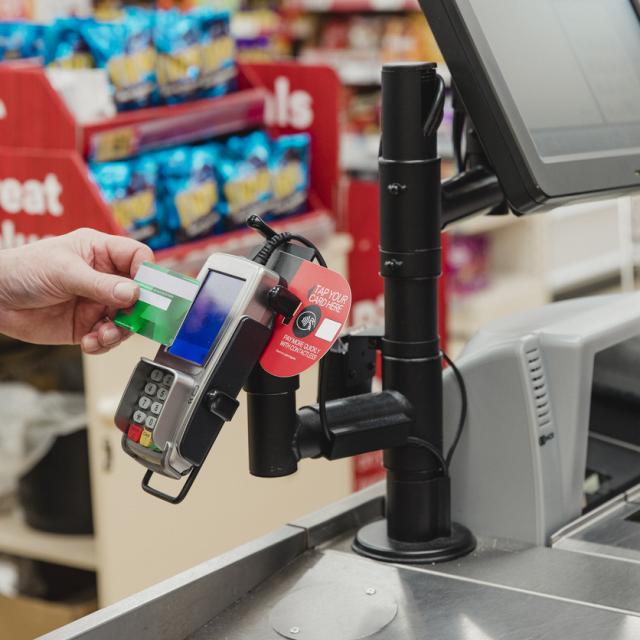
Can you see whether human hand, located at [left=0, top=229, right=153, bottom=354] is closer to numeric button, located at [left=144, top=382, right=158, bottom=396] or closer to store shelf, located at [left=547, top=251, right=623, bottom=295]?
numeric button, located at [left=144, top=382, right=158, bottom=396]

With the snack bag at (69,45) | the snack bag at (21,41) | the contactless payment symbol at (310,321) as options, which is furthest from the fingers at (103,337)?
the snack bag at (21,41)

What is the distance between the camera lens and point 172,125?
2.72m

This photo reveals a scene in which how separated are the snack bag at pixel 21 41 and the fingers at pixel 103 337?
1889 mm

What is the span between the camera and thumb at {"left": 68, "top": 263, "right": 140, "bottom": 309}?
3.37 feet

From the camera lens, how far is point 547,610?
1.05m

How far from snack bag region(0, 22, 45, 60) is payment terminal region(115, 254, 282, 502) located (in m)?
2.11

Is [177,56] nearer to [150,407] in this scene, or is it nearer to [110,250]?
[110,250]

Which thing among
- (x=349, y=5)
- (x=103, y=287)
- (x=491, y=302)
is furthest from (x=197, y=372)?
(x=349, y=5)

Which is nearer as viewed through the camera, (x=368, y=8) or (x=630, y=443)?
(x=630, y=443)

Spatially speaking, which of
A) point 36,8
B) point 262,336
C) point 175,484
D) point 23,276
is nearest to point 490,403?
point 262,336

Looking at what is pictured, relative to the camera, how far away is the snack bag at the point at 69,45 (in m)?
2.67

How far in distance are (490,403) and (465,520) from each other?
142mm

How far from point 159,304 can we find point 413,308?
0.28m

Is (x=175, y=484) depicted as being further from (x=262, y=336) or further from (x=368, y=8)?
(x=368, y=8)
